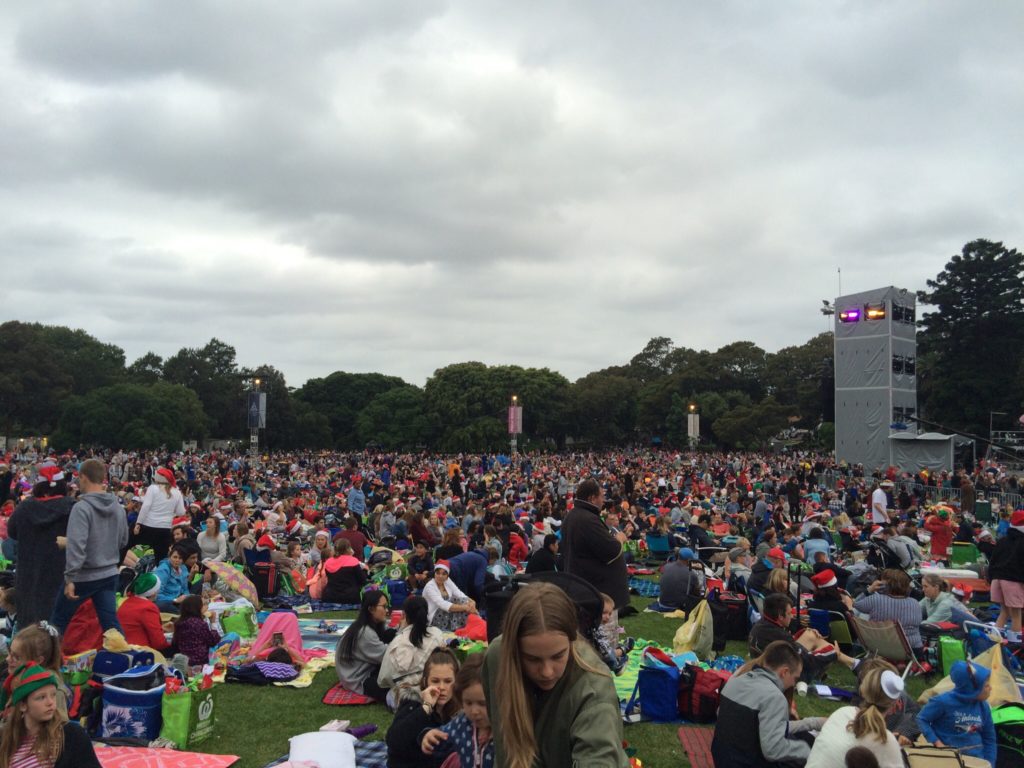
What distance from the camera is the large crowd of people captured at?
→ 191cm

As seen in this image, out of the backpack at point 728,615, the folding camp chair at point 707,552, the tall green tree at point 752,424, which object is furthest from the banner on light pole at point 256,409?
the tall green tree at point 752,424

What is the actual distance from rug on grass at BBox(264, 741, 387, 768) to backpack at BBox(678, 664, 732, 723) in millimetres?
2400

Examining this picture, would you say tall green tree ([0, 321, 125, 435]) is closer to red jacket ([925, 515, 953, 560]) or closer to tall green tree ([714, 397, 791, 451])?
tall green tree ([714, 397, 791, 451])

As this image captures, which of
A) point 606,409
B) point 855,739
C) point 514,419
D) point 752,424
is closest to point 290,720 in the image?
point 855,739

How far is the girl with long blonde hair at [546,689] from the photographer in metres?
1.85

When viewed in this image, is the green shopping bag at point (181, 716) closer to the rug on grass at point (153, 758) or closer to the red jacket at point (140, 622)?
the rug on grass at point (153, 758)

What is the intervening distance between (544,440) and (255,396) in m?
37.5

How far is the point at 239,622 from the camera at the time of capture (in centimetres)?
824

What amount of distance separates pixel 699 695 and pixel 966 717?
1.91 metres

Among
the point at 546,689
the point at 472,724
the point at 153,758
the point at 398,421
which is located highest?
the point at 398,421

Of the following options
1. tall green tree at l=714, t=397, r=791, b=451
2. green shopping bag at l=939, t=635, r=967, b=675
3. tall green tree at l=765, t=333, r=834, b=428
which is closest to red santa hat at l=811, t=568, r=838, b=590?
green shopping bag at l=939, t=635, r=967, b=675

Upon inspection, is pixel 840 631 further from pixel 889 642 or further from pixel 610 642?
pixel 610 642

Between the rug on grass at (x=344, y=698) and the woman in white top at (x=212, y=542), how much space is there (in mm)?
4651

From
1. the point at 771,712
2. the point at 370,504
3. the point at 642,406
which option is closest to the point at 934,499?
the point at 370,504
